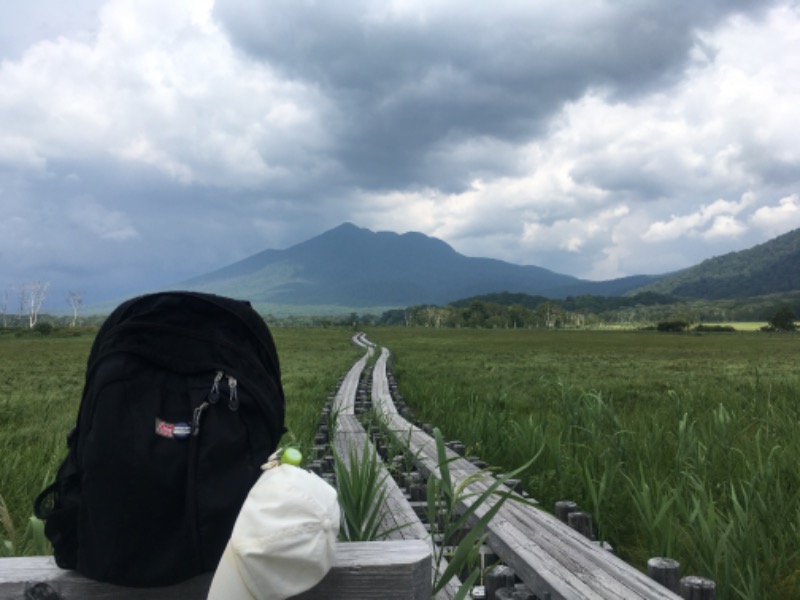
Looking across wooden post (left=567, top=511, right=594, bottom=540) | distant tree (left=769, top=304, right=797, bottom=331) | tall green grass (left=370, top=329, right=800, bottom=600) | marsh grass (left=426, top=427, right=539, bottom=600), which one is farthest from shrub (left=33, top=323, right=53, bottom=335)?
distant tree (left=769, top=304, right=797, bottom=331)

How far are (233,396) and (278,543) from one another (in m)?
0.51

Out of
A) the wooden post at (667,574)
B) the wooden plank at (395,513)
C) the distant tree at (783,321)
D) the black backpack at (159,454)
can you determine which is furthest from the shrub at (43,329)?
the distant tree at (783,321)

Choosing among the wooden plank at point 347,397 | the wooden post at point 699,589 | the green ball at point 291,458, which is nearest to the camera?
the green ball at point 291,458

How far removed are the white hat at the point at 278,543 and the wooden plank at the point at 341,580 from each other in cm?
19

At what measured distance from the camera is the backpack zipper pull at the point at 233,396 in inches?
66.4

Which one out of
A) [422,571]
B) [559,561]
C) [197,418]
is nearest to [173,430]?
[197,418]

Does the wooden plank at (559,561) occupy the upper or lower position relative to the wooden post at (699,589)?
lower

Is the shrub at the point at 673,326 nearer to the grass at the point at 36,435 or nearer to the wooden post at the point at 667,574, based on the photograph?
the grass at the point at 36,435

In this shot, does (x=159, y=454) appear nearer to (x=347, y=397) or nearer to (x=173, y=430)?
(x=173, y=430)

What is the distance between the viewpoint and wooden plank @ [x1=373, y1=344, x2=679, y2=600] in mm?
2271

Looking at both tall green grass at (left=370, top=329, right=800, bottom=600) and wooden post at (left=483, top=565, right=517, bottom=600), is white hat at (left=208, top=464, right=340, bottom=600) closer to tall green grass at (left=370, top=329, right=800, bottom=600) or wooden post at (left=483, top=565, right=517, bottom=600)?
wooden post at (left=483, top=565, right=517, bottom=600)

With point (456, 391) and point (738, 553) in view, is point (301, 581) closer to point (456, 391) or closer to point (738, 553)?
point (738, 553)

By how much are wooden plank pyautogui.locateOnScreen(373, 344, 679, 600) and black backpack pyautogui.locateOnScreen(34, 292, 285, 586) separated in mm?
905

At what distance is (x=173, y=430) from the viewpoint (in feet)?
5.34
